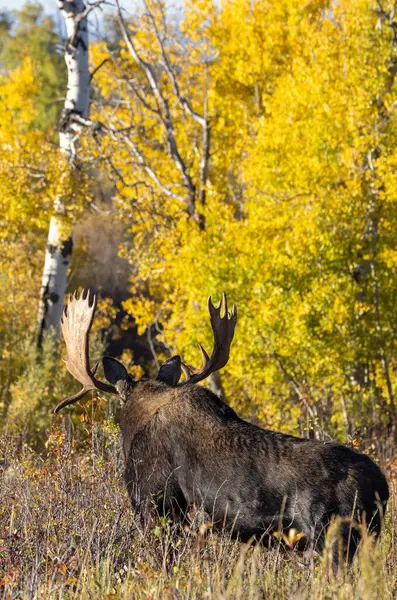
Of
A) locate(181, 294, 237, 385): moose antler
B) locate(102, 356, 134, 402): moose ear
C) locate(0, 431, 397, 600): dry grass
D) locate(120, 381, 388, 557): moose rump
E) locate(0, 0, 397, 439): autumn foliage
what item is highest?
locate(0, 0, 397, 439): autumn foliage

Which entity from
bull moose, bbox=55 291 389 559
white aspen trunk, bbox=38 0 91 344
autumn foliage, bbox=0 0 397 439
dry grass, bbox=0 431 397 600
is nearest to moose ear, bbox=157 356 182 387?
bull moose, bbox=55 291 389 559

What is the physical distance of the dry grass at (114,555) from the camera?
326 cm

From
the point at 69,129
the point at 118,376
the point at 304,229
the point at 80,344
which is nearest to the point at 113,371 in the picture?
the point at 118,376

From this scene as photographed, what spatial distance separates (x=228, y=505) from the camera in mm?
4133

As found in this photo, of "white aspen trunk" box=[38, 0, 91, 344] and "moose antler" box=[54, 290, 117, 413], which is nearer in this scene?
"moose antler" box=[54, 290, 117, 413]

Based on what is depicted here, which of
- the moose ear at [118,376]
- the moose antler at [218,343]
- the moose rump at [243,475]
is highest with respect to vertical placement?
the moose antler at [218,343]

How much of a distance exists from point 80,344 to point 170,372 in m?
0.68

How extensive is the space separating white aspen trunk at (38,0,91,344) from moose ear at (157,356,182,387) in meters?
8.52

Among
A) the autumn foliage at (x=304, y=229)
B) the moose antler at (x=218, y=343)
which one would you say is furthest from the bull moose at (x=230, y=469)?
the autumn foliage at (x=304, y=229)

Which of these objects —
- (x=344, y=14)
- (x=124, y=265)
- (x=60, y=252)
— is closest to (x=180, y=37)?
(x=344, y=14)

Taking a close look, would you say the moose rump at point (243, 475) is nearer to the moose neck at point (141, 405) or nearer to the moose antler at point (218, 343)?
the moose neck at point (141, 405)

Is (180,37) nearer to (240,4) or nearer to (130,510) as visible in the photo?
(240,4)

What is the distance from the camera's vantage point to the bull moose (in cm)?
378

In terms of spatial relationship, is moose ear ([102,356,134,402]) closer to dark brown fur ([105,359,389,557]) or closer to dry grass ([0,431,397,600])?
dark brown fur ([105,359,389,557])
